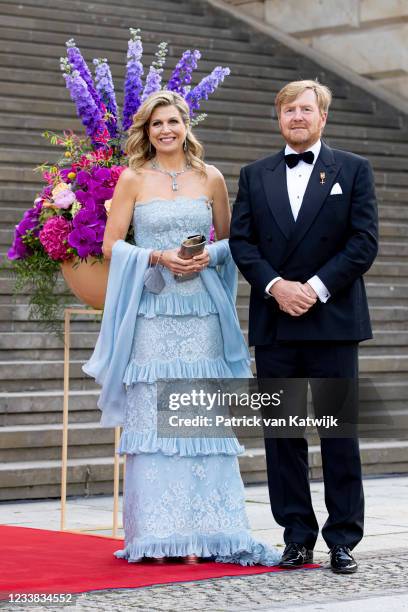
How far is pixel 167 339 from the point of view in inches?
242

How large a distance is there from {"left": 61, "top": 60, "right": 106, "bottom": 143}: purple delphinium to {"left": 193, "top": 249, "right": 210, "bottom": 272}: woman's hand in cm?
112

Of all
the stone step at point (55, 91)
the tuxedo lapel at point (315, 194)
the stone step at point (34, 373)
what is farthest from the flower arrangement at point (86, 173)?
the stone step at point (55, 91)

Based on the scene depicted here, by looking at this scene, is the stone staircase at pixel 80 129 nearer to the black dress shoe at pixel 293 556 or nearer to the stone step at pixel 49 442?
the stone step at pixel 49 442

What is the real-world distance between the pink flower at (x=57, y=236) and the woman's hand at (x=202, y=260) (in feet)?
3.04

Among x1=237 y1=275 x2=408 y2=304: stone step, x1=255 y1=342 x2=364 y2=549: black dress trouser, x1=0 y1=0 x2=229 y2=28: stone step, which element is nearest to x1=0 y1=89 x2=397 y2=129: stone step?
x1=0 y1=0 x2=229 y2=28: stone step

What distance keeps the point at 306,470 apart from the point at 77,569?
3.42 feet

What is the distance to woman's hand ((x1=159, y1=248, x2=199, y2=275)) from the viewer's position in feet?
19.8

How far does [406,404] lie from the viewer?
34.7ft

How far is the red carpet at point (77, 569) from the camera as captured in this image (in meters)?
5.36

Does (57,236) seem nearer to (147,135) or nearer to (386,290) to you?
(147,135)

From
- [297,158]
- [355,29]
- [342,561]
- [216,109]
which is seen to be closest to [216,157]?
[216,109]

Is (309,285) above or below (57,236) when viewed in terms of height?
below

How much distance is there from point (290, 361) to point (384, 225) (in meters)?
6.65

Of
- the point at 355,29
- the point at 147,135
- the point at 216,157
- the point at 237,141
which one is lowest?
the point at 147,135
